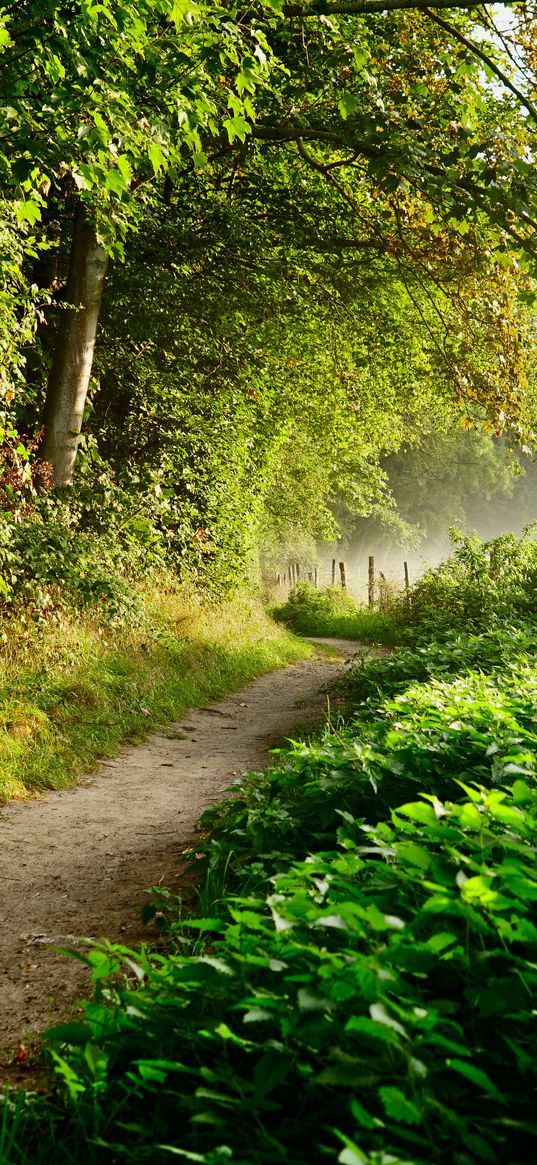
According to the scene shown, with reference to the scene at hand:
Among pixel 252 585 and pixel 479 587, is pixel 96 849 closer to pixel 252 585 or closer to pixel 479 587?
pixel 479 587

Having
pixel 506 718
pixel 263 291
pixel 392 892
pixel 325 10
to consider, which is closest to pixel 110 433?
pixel 263 291

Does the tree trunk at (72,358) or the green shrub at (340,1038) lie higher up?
the tree trunk at (72,358)

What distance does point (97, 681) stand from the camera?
25.0ft

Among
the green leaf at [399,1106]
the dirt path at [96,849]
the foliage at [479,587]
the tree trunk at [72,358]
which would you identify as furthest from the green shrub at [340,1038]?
the foliage at [479,587]

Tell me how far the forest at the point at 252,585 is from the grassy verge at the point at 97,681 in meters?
0.04

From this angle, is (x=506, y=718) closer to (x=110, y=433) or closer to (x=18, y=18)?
(x=18, y=18)

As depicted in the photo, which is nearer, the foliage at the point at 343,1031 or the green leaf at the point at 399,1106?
the green leaf at the point at 399,1106

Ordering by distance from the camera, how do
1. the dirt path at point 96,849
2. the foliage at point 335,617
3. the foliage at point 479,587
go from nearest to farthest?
1. the dirt path at point 96,849
2. the foliage at point 479,587
3. the foliage at point 335,617

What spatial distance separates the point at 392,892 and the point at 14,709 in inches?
192

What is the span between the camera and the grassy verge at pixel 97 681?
611 cm

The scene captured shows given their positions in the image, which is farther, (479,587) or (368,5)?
(479,587)

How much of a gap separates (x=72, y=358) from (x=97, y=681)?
401cm

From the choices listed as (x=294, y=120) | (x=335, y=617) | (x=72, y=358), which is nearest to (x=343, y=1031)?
(x=294, y=120)

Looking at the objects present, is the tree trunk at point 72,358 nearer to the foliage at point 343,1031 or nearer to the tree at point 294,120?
the tree at point 294,120
